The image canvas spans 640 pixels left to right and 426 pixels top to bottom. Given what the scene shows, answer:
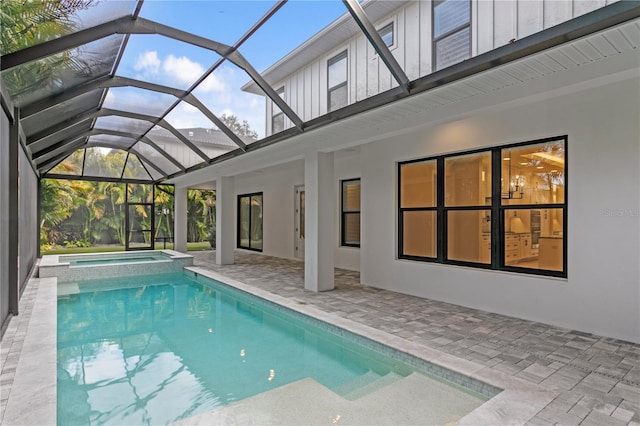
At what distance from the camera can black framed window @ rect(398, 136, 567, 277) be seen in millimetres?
4770

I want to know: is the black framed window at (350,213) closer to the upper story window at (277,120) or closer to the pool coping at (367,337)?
the upper story window at (277,120)

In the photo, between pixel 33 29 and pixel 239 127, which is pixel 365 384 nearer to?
pixel 33 29

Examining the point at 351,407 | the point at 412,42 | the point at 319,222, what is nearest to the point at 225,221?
the point at 319,222

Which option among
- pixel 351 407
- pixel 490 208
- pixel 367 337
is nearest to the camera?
pixel 351 407

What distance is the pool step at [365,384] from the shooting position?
3203 millimetres

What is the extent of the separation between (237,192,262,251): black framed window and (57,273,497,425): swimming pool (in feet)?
24.9

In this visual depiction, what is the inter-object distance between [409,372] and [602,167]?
10.7 feet

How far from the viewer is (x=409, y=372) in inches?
136

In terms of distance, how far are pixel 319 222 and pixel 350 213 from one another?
296cm

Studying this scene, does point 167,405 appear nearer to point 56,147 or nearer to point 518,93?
point 518,93

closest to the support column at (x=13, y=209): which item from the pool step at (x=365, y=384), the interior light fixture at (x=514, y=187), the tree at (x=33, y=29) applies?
the tree at (x=33, y=29)

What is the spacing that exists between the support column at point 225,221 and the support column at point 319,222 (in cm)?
447

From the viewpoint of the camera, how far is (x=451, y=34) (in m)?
4.06

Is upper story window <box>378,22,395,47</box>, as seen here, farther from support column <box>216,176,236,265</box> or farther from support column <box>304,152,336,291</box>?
support column <box>216,176,236,265</box>
